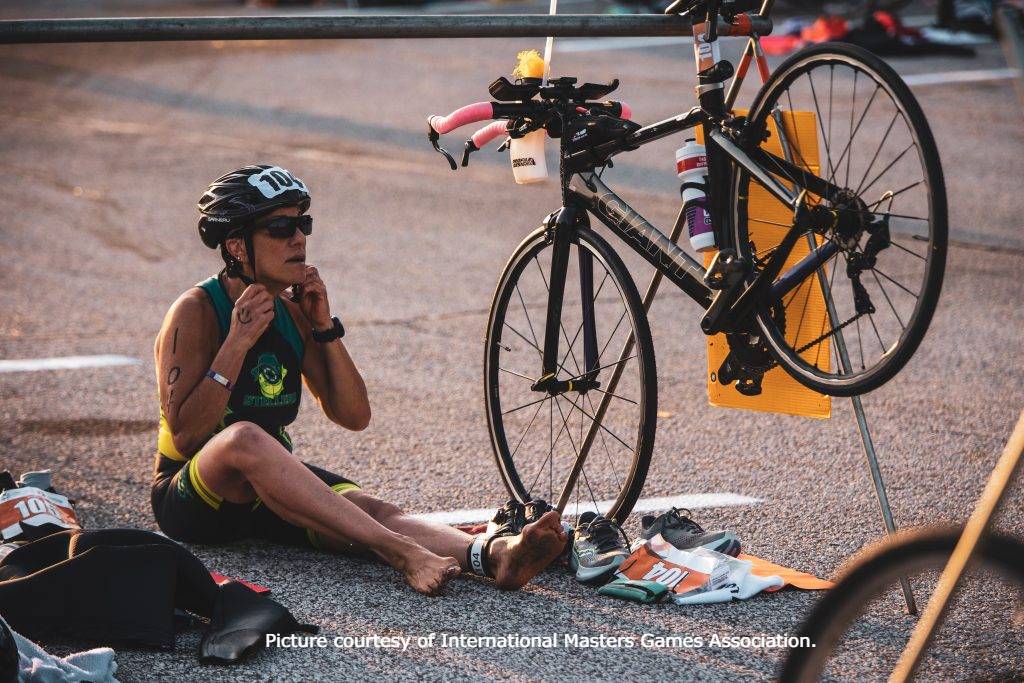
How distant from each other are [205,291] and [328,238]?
5.13 m

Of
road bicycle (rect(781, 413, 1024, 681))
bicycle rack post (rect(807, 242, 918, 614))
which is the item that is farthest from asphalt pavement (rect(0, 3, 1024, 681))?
bicycle rack post (rect(807, 242, 918, 614))

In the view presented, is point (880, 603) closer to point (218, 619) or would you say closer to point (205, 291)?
point (218, 619)

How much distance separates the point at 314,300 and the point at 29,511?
48.7 inches

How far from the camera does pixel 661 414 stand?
19.7 ft

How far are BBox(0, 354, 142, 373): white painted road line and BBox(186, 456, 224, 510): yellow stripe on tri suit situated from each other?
2.81 meters

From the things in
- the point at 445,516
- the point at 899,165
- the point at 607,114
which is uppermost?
the point at 607,114

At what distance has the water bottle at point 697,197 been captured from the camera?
4.16 metres

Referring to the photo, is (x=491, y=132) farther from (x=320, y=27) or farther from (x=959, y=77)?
(x=959, y=77)

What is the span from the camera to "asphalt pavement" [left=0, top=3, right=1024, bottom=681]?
384 centimetres

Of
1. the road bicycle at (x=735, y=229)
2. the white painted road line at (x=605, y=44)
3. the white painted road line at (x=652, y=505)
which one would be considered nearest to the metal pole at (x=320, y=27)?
the road bicycle at (x=735, y=229)

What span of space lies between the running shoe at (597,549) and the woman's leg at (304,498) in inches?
17.0

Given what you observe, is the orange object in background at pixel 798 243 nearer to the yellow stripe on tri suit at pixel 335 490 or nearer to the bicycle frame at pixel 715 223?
the bicycle frame at pixel 715 223

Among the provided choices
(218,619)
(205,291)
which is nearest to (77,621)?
(218,619)

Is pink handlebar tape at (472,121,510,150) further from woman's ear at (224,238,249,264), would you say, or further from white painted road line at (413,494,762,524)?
white painted road line at (413,494,762,524)
